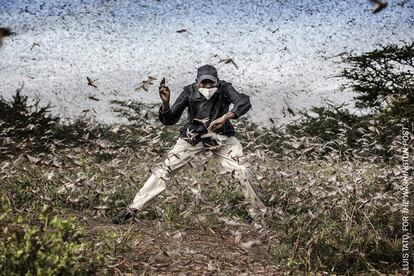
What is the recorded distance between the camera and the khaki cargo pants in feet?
20.0

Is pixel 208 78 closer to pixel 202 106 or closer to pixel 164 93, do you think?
pixel 202 106

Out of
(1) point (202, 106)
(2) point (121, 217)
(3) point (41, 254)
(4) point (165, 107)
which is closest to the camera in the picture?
(3) point (41, 254)

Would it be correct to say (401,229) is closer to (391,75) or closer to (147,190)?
(147,190)

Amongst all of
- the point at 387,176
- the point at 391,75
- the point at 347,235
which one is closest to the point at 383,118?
the point at 391,75

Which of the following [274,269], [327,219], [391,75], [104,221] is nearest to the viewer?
A: [274,269]

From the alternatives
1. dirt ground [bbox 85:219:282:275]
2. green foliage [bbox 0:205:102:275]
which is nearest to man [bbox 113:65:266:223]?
dirt ground [bbox 85:219:282:275]

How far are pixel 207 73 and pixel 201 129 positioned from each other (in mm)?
661

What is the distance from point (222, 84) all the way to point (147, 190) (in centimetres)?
155

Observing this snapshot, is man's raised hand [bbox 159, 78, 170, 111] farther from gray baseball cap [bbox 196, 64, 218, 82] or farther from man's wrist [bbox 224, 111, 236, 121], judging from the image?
man's wrist [bbox 224, 111, 236, 121]

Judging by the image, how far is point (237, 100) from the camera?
6.41 m

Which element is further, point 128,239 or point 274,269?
point 128,239

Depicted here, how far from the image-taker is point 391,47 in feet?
74.4

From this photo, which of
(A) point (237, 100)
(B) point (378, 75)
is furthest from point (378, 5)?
(B) point (378, 75)

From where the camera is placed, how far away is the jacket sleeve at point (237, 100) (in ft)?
20.6
